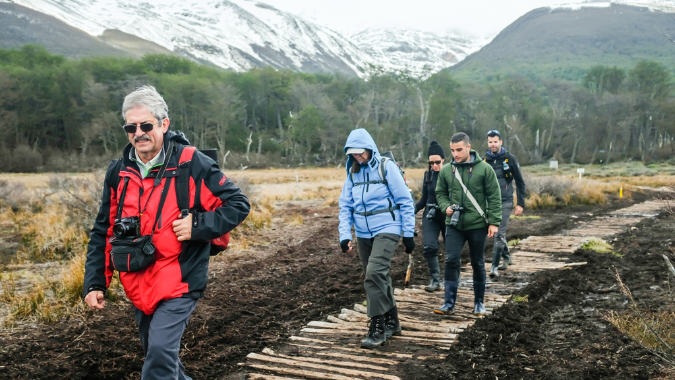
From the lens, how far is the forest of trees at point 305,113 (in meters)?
55.8

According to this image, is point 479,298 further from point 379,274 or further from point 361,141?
point 361,141

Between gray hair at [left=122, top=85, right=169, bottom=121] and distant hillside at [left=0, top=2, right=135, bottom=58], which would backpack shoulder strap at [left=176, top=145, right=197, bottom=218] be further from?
distant hillside at [left=0, top=2, right=135, bottom=58]

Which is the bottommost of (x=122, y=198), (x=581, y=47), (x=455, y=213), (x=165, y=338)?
(x=165, y=338)

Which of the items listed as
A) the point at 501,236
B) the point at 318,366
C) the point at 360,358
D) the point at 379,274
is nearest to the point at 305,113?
the point at 501,236

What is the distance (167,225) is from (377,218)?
246 centimetres

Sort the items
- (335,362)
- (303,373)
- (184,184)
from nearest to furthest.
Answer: (184,184) → (303,373) → (335,362)

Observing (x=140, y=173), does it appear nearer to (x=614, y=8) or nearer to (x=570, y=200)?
(x=570, y=200)

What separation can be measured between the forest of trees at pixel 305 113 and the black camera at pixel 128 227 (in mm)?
47612

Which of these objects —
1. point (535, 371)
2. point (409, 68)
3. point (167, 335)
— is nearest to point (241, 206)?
point (167, 335)

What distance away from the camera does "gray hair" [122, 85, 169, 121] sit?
3.03 meters

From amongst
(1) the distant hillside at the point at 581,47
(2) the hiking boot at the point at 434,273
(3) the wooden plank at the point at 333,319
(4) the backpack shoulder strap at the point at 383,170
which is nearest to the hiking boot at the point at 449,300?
(3) the wooden plank at the point at 333,319

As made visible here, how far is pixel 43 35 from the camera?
14012cm

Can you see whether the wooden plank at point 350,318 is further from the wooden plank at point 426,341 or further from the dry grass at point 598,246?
the dry grass at point 598,246

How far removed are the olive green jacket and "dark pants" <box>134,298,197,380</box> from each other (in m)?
3.64
